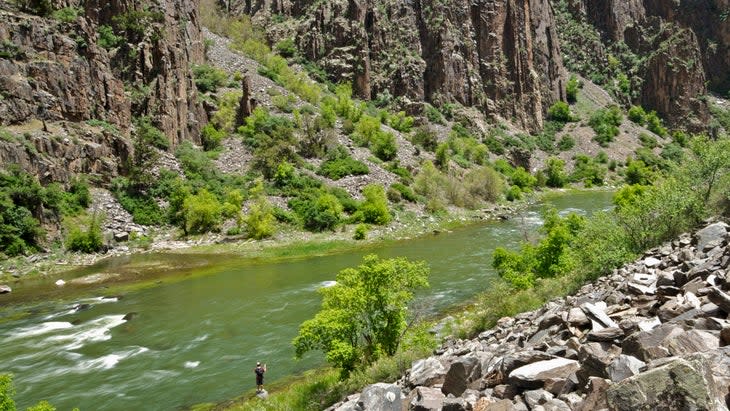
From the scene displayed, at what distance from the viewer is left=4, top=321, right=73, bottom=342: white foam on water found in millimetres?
24734

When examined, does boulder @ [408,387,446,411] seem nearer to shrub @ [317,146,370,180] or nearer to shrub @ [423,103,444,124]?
shrub @ [317,146,370,180]

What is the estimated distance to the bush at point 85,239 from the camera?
43438 mm

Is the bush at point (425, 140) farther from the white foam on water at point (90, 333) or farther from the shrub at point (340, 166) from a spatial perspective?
the white foam on water at point (90, 333)

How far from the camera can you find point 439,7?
420ft

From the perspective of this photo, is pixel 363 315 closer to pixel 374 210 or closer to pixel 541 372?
pixel 541 372

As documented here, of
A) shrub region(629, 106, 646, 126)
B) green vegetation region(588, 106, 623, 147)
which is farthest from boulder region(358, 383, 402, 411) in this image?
shrub region(629, 106, 646, 126)

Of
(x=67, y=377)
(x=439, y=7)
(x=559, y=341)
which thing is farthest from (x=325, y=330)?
(x=439, y=7)

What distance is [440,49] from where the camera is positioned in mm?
122750

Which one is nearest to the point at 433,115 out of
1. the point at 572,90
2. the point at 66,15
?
the point at 572,90

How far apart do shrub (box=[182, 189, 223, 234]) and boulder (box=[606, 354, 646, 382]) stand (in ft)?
162

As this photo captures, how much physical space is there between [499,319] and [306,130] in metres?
61.5

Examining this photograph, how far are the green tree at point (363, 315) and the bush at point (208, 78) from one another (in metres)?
74.6

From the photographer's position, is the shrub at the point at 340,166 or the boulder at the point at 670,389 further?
the shrub at the point at 340,166

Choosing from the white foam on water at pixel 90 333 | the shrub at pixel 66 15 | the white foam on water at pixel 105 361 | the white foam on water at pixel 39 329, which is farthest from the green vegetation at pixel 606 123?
the white foam on water at pixel 39 329
